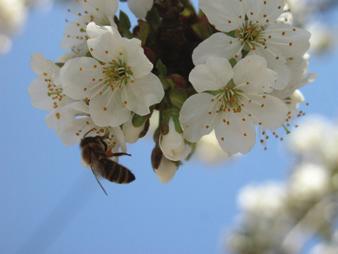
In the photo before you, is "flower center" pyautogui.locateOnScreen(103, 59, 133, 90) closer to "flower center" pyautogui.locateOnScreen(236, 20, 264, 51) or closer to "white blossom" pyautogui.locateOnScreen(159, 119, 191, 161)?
"white blossom" pyautogui.locateOnScreen(159, 119, 191, 161)

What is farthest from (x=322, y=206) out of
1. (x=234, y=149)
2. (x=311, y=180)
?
(x=234, y=149)

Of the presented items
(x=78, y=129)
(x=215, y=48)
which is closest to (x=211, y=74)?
(x=215, y=48)

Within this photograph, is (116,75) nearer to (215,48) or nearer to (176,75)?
(176,75)

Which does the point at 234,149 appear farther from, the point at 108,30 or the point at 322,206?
the point at 322,206

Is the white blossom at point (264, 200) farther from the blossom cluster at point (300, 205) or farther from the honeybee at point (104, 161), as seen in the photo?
the honeybee at point (104, 161)

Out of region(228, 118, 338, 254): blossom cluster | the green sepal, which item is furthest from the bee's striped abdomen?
region(228, 118, 338, 254): blossom cluster

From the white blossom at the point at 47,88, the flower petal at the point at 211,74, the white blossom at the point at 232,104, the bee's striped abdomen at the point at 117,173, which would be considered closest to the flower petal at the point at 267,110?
the white blossom at the point at 232,104
